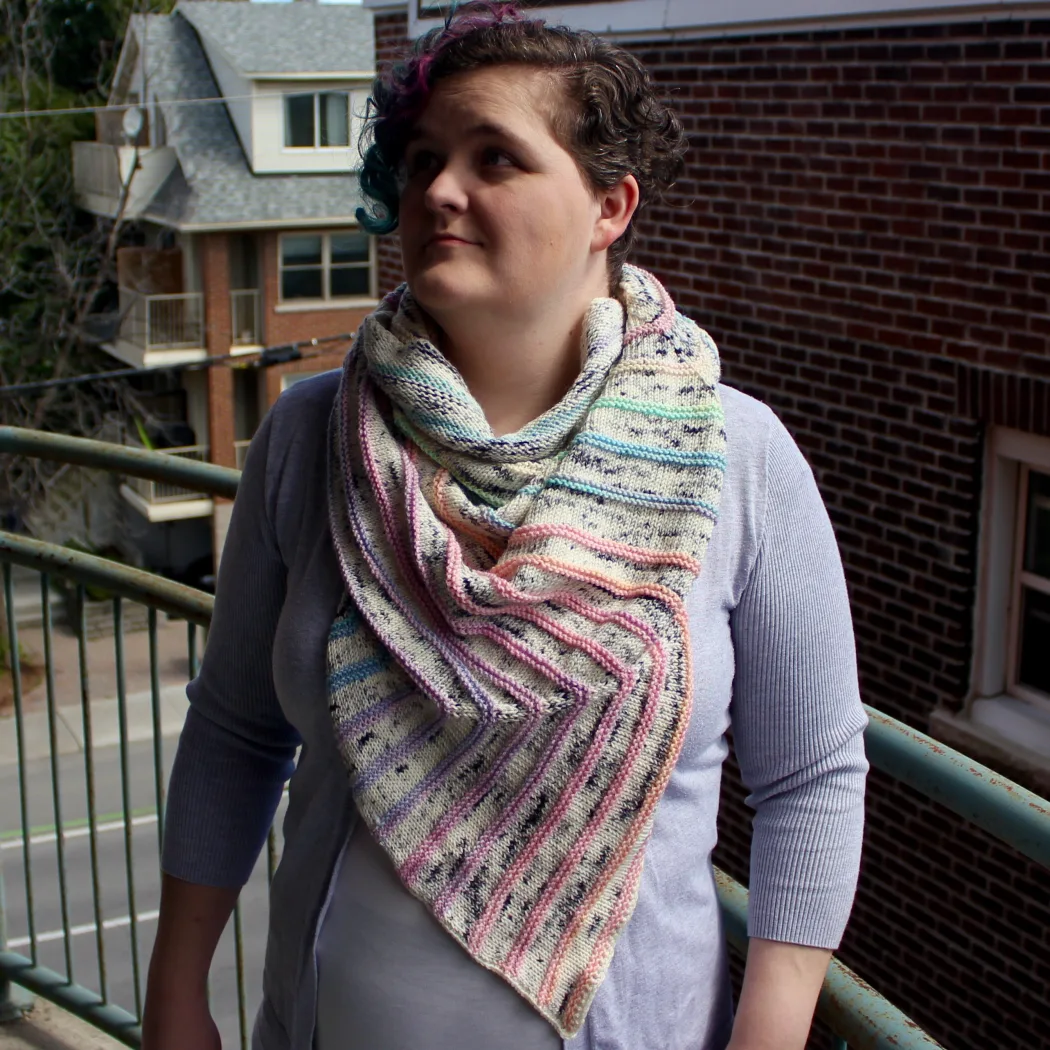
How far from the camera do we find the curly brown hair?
1393mm

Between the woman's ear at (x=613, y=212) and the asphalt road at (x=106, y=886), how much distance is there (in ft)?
28.2

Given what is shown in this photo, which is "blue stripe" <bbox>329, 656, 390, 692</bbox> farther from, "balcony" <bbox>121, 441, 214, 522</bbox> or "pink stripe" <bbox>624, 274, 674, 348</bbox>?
"balcony" <bbox>121, 441, 214, 522</bbox>

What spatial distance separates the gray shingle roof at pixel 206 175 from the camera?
18828 millimetres

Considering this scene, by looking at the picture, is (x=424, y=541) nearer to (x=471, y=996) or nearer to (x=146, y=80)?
(x=471, y=996)

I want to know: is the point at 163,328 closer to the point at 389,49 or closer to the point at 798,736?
the point at 389,49

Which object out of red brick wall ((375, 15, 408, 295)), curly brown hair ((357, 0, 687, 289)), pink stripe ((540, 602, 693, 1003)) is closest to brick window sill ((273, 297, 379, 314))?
red brick wall ((375, 15, 408, 295))

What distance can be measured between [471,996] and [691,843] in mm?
254

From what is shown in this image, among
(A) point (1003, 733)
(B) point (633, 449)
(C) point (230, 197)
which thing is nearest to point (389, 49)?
(A) point (1003, 733)

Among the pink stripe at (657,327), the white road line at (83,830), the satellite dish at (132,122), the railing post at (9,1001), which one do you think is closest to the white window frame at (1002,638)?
the railing post at (9,1001)

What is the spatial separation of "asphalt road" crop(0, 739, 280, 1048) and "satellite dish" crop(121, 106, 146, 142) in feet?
28.2

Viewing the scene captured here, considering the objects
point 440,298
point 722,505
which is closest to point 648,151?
point 440,298

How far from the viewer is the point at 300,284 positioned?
64.8 feet

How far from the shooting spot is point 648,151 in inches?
58.0

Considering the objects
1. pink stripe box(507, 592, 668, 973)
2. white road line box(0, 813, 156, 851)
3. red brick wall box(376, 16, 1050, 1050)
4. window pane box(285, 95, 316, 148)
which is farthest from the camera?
window pane box(285, 95, 316, 148)
